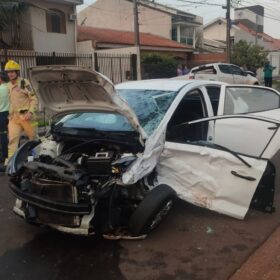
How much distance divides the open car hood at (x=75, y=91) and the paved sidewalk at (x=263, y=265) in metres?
1.54

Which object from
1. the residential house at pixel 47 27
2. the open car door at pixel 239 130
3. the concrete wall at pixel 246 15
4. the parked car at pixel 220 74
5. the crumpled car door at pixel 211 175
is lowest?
the crumpled car door at pixel 211 175

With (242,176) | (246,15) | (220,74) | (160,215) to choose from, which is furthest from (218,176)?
(246,15)

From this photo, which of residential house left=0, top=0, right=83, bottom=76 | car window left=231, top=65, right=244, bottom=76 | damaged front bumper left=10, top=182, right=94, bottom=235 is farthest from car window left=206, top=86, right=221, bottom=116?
car window left=231, top=65, right=244, bottom=76

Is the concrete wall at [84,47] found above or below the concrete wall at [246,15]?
below

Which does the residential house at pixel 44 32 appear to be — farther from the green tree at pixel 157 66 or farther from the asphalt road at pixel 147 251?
the asphalt road at pixel 147 251

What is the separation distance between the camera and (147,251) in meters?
3.82

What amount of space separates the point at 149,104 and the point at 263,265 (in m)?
2.17

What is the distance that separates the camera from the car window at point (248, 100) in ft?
18.3

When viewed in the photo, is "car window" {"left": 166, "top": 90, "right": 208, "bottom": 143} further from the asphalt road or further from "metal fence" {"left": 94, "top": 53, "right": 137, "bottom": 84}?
"metal fence" {"left": 94, "top": 53, "right": 137, "bottom": 84}

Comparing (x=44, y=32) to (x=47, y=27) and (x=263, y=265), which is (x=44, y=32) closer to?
(x=47, y=27)

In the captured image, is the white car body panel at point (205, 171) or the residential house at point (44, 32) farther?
the residential house at point (44, 32)

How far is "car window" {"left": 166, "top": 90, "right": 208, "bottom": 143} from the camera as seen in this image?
4812 millimetres

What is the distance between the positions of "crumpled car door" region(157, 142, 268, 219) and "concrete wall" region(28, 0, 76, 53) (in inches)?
702

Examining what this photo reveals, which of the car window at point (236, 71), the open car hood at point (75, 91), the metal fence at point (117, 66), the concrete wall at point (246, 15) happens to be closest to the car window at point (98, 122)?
the open car hood at point (75, 91)
